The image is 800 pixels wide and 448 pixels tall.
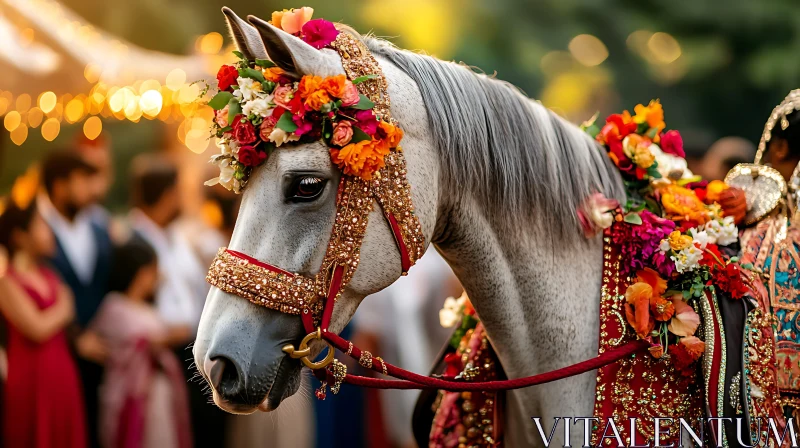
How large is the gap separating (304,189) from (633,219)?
0.96m

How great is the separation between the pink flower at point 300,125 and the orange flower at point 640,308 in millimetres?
986

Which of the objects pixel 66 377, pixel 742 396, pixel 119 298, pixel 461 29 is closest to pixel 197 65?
pixel 119 298

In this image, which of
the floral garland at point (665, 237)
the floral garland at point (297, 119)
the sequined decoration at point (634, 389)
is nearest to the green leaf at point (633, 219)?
the floral garland at point (665, 237)

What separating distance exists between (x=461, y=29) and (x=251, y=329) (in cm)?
778

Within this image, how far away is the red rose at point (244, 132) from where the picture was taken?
189cm

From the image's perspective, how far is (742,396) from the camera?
2100 mm

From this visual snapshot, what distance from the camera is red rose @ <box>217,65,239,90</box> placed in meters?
1.99

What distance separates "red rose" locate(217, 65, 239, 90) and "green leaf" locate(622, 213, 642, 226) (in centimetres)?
114

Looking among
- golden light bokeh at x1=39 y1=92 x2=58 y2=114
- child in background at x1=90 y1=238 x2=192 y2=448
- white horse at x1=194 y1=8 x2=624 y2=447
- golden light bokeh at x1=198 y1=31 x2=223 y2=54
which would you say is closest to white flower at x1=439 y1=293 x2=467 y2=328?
white horse at x1=194 y1=8 x2=624 y2=447

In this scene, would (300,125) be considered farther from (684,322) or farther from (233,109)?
(684,322)

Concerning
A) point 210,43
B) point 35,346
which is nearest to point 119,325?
point 35,346

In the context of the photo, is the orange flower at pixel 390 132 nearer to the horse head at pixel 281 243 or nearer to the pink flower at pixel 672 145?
the horse head at pixel 281 243

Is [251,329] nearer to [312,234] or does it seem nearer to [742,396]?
[312,234]

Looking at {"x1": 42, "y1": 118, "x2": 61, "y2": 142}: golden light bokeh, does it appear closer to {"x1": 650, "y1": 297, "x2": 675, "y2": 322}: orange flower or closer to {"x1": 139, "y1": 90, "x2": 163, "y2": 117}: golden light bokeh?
{"x1": 139, "y1": 90, "x2": 163, "y2": 117}: golden light bokeh
